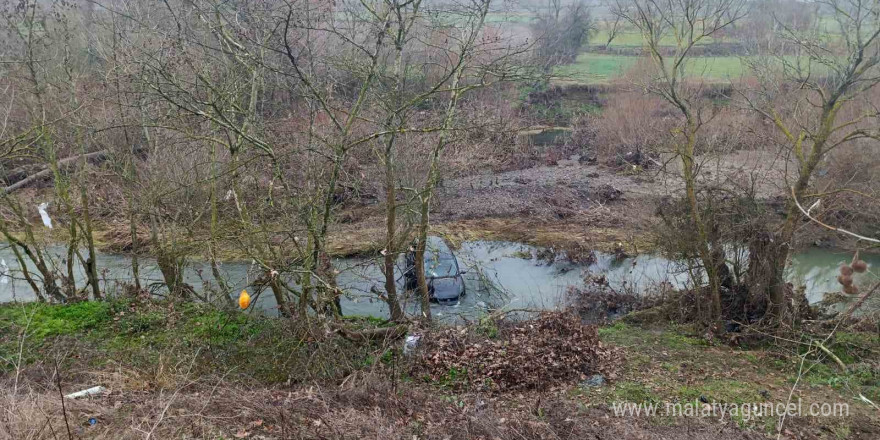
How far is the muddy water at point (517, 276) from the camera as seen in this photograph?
14000 mm

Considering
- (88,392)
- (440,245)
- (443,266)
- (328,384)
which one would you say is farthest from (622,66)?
(88,392)

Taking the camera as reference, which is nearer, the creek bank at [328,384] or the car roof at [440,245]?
the creek bank at [328,384]

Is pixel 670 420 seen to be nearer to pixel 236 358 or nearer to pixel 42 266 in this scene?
pixel 236 358

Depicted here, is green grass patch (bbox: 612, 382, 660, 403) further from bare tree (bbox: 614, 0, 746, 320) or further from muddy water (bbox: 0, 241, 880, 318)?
muddy water (bbox: 0, 241, 880, 318)

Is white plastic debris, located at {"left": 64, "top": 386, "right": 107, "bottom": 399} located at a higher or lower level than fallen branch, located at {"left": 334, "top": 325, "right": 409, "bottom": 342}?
higher

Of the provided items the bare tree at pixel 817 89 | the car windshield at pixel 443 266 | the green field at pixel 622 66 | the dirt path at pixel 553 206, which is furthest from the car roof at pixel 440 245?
the green field at pixel 622 66

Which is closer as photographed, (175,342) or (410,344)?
(410,344)

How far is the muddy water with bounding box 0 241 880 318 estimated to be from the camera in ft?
45.9

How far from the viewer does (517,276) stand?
56.0 feet

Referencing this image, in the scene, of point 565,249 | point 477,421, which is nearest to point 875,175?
point 565,249

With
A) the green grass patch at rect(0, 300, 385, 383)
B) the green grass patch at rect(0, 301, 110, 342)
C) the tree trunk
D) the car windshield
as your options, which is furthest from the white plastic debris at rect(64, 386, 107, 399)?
the tree trunk

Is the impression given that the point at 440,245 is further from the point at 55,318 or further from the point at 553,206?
the point at 55,318

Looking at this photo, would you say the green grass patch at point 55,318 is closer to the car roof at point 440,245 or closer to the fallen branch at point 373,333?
the fallen branch at point 373,333

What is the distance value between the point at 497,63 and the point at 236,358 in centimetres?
613
